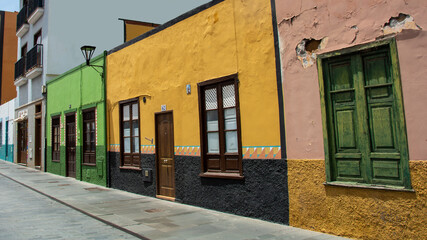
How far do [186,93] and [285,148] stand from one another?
10.7 ft

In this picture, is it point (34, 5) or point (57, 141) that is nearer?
point (57, 141)

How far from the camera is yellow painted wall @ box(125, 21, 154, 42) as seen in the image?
19297mm

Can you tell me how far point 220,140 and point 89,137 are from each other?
8.06 metres

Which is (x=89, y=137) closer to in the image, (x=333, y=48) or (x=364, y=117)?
(x=333, y=48)

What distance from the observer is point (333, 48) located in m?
5.67

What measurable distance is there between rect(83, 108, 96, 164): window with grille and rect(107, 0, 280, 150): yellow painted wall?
2300 mm

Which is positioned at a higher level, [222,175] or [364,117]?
[364,117]

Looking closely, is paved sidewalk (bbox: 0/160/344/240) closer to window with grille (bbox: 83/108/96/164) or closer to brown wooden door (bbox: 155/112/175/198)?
brown wooden door (bbox: 155/112/175/198)

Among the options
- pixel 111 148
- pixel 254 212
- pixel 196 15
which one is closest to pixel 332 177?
pixel 254 212

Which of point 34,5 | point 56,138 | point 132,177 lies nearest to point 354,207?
point 132,177

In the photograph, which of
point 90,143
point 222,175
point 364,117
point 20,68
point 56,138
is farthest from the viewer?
point 20,68

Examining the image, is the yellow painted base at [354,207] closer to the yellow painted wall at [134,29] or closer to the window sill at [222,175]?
the window sill at [222,175]

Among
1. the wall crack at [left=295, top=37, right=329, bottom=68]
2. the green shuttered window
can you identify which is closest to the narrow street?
the green shuttered window

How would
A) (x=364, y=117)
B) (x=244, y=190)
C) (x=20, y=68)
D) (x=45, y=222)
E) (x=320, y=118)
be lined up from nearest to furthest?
(x=364, y=117) < (x=320, y=118) < (x=244, y=190) < (x=45, y=222) < (x=20, y=68)
